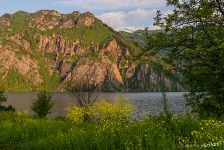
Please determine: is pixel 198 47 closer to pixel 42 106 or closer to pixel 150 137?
pixel 150 137

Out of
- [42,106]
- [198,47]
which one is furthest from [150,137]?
[42,106]

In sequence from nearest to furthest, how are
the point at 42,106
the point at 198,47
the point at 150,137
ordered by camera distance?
1. the point at 150,137
2. the point at 198,47
3. the point at 42,106

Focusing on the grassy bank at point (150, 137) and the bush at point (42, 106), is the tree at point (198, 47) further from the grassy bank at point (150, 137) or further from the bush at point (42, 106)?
the bush at point (42, 106)

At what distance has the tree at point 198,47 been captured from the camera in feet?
63.0

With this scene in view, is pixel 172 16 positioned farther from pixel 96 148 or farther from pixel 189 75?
pixel 96 148

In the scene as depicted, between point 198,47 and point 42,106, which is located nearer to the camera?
point 198,47

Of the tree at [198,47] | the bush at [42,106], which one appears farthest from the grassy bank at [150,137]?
the bush at [42,106]

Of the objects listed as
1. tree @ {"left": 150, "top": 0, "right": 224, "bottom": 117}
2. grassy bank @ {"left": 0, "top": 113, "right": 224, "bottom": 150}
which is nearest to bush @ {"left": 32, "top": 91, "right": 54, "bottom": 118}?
tree @ {"left": 150, "top": 0, "right": 224, "bottom": 117}

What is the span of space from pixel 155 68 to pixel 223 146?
610 centimetres

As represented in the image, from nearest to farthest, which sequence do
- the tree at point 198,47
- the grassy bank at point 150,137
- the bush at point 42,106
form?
the grassy bank at point 150,137 < the tree at point 198,47 < the bush at point 42,106

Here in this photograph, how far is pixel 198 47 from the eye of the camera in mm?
20000

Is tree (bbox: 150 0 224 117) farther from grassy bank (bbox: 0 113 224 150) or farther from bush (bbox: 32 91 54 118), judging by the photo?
bush (bbox: 32 91 54 118)

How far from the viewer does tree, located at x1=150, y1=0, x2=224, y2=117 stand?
19.2 meters

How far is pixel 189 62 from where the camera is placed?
21.0 metres
